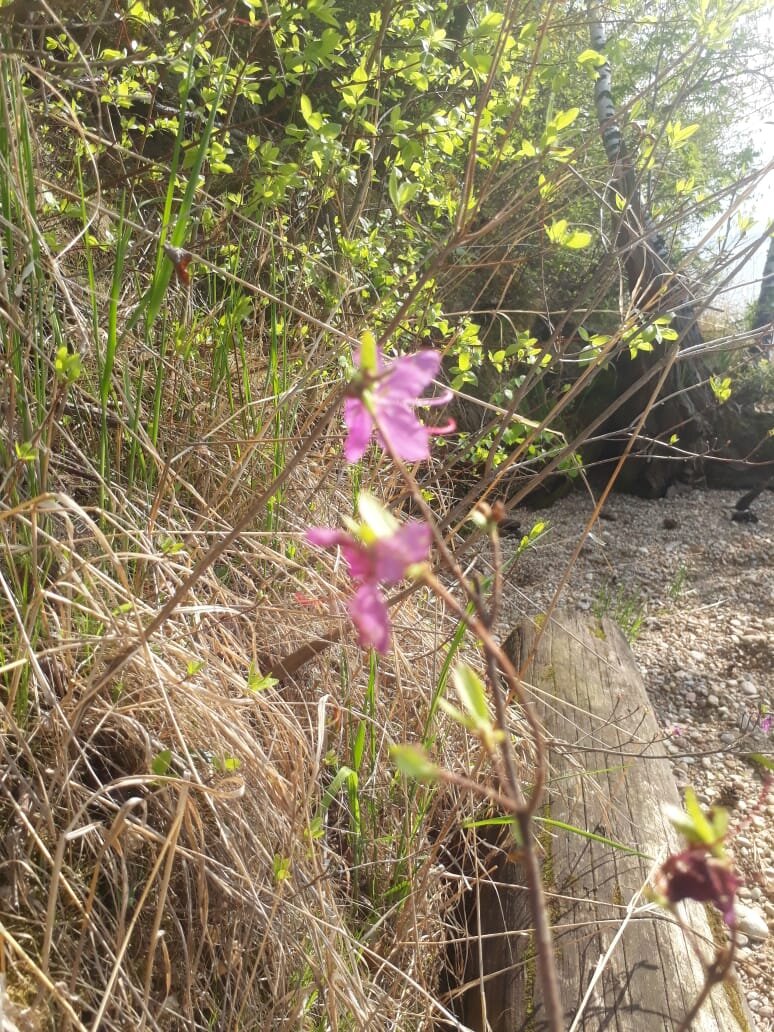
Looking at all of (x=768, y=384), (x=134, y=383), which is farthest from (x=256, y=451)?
(x=768, y=384)

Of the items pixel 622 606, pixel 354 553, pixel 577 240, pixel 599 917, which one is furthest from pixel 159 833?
pixel 622 606

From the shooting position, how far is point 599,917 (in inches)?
46.7

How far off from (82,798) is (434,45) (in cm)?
153

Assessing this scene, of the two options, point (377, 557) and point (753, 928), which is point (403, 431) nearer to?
point (377, 557)

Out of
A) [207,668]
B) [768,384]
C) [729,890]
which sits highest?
[768,384]

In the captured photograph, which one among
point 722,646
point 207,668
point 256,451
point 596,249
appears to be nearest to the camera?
point 207,668

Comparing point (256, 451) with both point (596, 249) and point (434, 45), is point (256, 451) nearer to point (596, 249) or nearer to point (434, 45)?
point (434, 45)

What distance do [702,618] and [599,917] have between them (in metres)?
2.24

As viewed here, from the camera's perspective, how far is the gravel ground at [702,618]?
193cm

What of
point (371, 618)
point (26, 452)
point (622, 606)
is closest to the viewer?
point (371, 618)

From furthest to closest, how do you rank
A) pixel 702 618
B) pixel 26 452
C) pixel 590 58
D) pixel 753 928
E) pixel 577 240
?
pixel 702 618
pixel 753 928
pixel 590 58
pixel 577 240
pixel 26 452

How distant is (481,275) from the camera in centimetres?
439

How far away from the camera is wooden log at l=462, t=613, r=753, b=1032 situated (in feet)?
3.51

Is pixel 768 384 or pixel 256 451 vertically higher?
pixel 768 384
